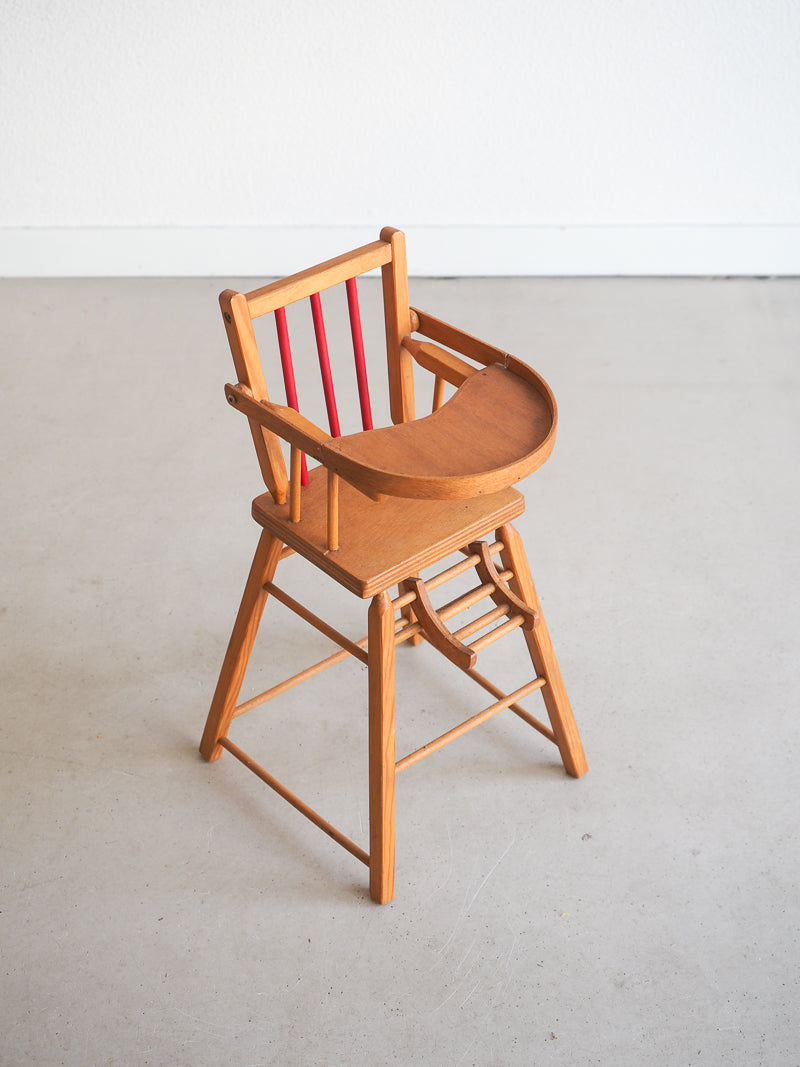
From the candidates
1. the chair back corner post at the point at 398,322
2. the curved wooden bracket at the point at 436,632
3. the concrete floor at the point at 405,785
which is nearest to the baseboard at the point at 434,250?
the concrete floor at the point at 405,785

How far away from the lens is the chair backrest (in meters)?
1.36

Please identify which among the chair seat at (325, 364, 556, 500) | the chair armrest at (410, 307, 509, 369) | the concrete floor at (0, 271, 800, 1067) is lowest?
the concrete floor at (0, 271, 800, 1067)

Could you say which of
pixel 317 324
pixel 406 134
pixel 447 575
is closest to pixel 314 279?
pixel 317 324

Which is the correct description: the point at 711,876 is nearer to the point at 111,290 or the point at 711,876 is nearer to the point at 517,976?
the point at 517,976

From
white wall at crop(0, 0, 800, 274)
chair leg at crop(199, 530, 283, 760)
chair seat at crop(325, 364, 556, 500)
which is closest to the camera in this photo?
chair seat at crop(325, 364, 556, 500)

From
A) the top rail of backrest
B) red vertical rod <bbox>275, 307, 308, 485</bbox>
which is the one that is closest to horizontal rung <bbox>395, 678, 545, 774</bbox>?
red vertical rod <bbox>275, 307, 308, 485</bbox>

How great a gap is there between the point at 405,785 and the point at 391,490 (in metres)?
0.74

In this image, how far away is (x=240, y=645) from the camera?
1.66 m

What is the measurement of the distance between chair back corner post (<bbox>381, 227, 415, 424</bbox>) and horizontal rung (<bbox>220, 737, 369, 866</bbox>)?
626 mm

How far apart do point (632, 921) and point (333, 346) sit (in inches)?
75.9

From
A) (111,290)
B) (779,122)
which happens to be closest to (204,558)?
(111,290)

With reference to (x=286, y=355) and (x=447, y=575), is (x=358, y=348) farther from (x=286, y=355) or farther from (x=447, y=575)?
(x=447, y=575)

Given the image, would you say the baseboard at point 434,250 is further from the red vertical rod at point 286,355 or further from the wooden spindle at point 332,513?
the wooden spindle at point 332,513

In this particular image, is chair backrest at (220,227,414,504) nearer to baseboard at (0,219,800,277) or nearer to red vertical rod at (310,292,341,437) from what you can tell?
red vertical rod at (310,292,341,437)
